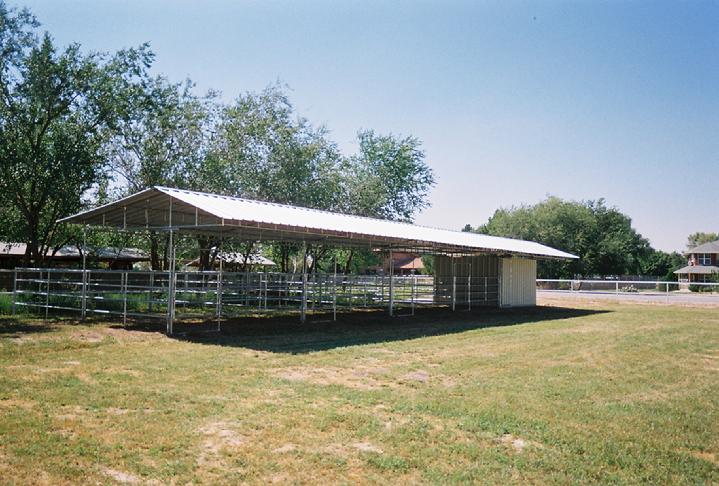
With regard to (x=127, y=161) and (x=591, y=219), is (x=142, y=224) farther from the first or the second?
(x=591, y=219)

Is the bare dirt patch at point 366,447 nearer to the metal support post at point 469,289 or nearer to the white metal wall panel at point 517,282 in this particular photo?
the metal support post at point 469,289

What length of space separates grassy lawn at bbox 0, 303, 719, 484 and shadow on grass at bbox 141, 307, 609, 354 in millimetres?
198

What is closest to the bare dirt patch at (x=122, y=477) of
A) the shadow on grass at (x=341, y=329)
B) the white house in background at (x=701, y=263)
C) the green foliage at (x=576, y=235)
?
the shadow on grass at (x=341, y=329)

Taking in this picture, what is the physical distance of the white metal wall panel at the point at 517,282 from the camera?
23156mm

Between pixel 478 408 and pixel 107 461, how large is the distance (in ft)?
11.7

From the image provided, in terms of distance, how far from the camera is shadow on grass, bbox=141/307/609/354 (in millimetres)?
10875

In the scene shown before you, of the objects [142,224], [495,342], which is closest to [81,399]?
[495,342]

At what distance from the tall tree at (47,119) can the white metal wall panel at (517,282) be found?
1540 cm

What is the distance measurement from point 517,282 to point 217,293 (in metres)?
14.5

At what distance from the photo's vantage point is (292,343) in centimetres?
1088

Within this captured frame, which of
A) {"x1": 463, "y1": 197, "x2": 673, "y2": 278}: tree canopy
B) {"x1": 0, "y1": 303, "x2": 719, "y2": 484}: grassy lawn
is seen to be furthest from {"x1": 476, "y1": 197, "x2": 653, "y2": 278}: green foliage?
{"x1": 0, "y1": 303, "x2": 719, "y2": 484}: grassy lawn

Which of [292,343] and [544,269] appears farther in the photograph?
[544,269]

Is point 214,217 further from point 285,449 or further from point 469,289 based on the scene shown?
point 469,289

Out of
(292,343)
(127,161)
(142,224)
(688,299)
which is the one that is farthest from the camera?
(688,299)
